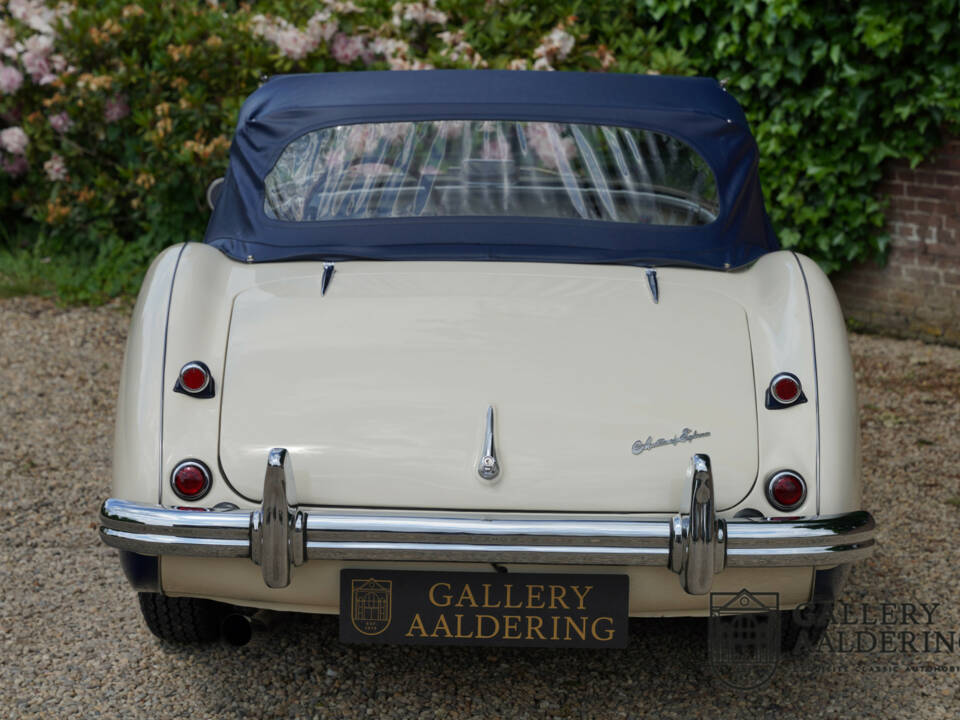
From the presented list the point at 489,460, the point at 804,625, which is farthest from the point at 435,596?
the point at 804,625

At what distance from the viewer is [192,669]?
3236 millimetres

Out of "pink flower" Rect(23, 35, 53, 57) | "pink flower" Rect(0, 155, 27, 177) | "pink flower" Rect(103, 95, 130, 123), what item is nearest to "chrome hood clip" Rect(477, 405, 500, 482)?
"pink flower" Rect(103, 95, 130, 123)

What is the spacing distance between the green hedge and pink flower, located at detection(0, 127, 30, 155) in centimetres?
2

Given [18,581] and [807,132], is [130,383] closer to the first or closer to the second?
[18,581]

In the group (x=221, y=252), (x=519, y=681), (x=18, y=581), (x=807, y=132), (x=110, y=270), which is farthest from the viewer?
(x=110, y=270)

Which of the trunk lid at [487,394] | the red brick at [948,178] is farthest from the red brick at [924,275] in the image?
the trunk lid at [487,394]

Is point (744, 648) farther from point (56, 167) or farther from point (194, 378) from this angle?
point (56, 167)

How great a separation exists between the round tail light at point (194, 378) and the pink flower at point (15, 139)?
5651mm

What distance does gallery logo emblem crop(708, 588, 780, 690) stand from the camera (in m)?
3.09

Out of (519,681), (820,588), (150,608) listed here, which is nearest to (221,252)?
(150,608)

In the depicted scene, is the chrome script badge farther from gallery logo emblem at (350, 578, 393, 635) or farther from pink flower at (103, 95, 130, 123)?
pink flower at (103, 95, 130, 123)

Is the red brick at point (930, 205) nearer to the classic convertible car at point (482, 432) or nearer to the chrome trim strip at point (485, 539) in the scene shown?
the classic convertible car at point (482, 432)

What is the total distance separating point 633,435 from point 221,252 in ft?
4.82

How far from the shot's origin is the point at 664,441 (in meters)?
2.74
